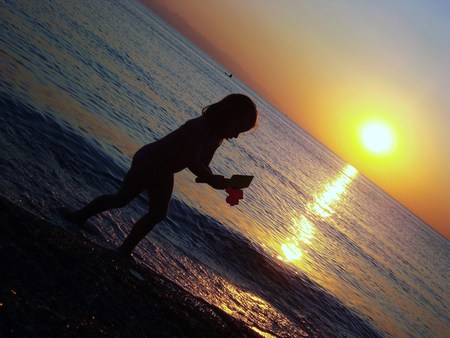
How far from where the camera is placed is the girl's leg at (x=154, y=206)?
5.27m

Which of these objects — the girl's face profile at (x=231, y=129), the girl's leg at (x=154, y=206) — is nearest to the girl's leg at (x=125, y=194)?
the girl's leg at (x=154, y=206)

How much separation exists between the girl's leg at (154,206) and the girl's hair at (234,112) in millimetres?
1081

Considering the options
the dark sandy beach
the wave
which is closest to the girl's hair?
the dark sandy beach

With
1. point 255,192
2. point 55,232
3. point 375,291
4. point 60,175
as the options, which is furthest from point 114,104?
point 55,232

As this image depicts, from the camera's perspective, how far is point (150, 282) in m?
4.89

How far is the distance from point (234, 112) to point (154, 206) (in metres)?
1.67

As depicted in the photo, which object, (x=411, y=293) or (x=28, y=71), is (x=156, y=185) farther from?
(x=411, y=293)

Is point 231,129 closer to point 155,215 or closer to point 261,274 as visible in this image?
point 155,215

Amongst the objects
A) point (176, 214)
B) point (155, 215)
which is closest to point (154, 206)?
point (155, 215)

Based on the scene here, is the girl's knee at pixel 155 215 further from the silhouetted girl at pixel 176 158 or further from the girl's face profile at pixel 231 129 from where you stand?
the girl's face profile at pixel 231 129

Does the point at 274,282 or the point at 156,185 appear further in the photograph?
the point at 274,282

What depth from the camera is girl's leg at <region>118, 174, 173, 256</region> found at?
207 inches

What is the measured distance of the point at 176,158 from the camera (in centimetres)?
511

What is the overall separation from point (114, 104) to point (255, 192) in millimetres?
8422
